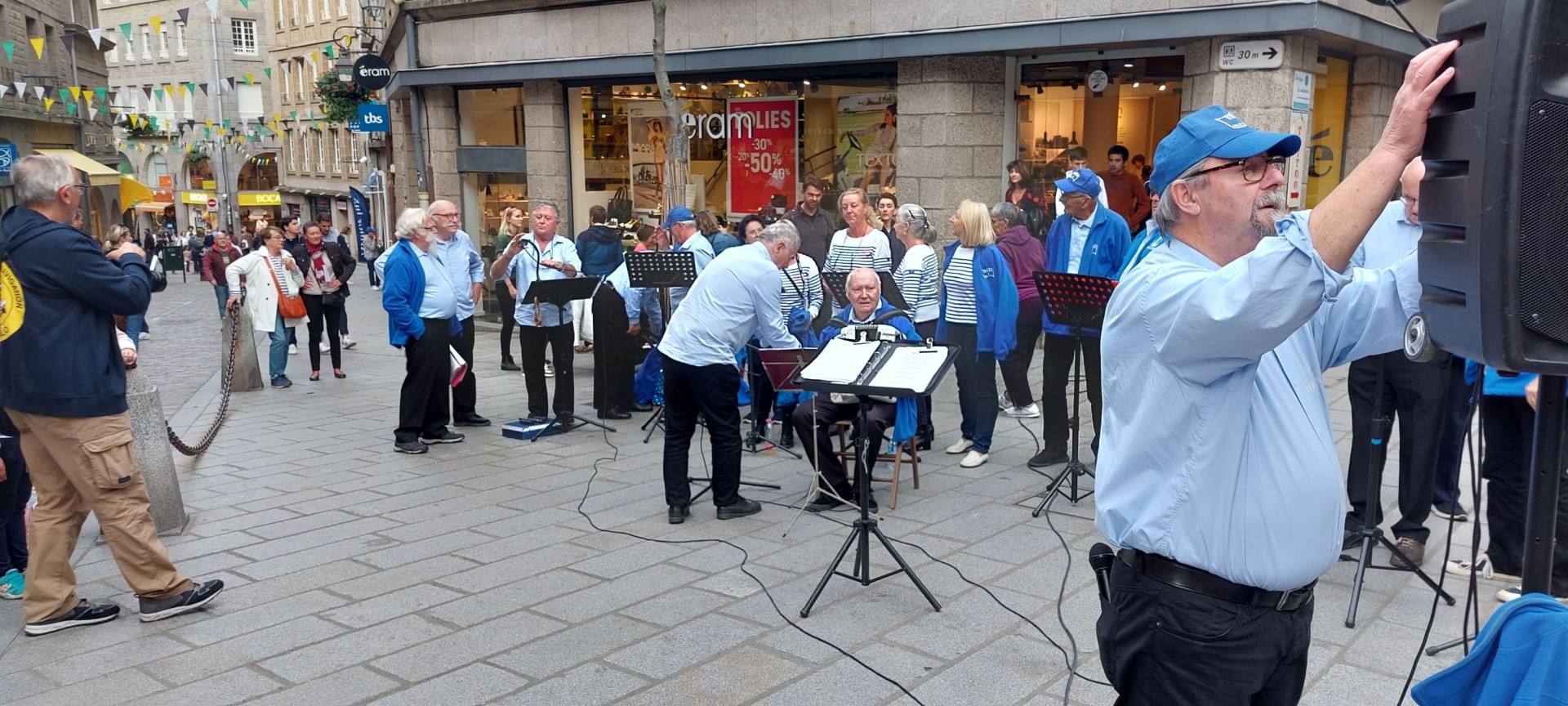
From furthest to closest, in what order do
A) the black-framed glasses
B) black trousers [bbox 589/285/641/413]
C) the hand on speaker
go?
1. black trousers [bbox 589/285/641/413]
2. the black-framed glasses
3. the hand on speaker

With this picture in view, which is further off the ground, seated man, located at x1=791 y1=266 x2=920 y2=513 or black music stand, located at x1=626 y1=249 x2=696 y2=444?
black music stand, located at x1=626 y1=249 x2=696 y2=444

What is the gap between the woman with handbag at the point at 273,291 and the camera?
11.9m

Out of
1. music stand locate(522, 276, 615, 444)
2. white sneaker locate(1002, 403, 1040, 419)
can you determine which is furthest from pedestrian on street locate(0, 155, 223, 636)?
white sneaker locate(1002, 403, 1040, 419)

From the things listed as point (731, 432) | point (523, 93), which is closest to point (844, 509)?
point (731, 432)

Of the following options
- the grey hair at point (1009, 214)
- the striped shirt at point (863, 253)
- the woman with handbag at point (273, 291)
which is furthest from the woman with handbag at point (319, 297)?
the grey hair at point (1009, 214)

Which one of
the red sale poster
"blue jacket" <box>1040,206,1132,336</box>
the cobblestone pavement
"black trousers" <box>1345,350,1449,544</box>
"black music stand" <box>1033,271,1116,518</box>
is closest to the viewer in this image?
the cobblestone pavement

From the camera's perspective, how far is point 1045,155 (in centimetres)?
1295

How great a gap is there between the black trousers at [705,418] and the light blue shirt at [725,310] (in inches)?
3.5

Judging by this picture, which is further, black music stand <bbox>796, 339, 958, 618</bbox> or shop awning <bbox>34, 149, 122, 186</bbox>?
shop awning <bbox>34, 149, 122, 186</bbox>

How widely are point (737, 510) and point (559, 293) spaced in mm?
3240

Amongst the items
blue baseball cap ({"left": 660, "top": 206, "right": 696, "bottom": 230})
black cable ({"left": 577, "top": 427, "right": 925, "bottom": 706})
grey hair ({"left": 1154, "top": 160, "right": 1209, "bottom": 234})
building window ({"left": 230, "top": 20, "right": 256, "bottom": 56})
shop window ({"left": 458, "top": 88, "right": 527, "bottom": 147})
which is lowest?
black cable ({"left": 577, "top": 427, "right": 925, "bottom": 706})

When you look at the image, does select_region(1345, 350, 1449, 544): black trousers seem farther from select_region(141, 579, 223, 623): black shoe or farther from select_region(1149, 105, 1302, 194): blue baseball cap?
select_region(141, 579, 223, 623): black shoe

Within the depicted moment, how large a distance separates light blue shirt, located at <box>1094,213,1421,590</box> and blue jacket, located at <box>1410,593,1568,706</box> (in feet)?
1.18

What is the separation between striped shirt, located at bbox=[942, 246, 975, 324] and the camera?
8102 mm
